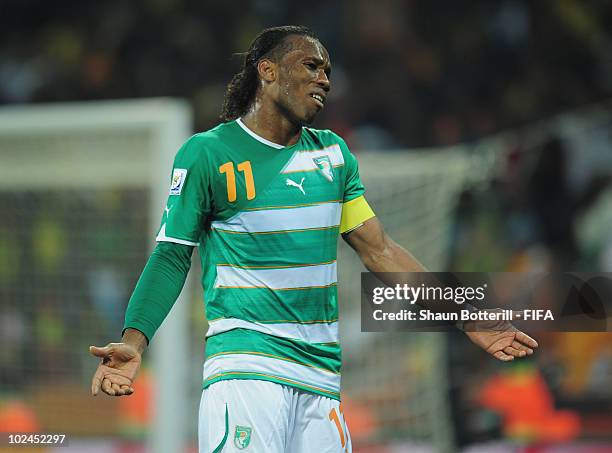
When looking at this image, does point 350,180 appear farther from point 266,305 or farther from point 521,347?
point 521,347

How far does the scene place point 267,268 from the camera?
8.30ft

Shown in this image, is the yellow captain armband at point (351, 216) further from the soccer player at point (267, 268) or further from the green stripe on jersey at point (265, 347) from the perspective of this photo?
the green stripe on jersey at point (265, 347)

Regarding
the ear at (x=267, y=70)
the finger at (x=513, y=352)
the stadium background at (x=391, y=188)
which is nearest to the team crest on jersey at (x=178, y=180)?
the ear at (x=267, y=70)

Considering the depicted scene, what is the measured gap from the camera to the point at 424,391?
18.6ft

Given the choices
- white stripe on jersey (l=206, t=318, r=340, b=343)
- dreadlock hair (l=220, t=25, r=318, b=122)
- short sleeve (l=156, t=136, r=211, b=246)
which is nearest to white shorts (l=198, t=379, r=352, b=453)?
white stripe on jersey (l=206, t=318, r=340, b=343)

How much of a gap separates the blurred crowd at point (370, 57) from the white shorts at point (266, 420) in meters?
6.06

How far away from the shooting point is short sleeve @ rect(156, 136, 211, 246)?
2500mm

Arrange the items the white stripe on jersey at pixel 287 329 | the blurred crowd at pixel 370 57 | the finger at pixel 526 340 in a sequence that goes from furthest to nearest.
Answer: the blurred crowd at pixel 370 57
the finger at pixel 526 340
the white stripe on jersey at pixel 287 329

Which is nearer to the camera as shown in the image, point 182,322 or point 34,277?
→ point 182,322

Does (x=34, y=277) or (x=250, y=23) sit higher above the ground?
(x=250, y=23)

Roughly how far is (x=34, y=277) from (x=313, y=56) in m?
2.75

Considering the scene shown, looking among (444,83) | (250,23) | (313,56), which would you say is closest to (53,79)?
(250,23)

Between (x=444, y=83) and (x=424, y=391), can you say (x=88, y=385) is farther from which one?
(x=444, y=83)

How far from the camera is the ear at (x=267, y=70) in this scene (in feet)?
8.82
